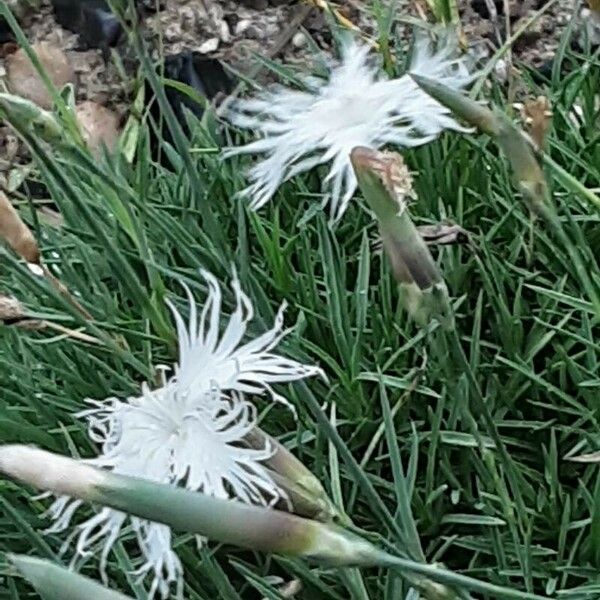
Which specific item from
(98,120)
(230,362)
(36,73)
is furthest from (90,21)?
(230,362)

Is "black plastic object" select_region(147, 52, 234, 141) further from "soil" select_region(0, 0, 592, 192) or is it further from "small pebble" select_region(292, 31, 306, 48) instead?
"small pebble" select_region(292, 31, 306, 48)

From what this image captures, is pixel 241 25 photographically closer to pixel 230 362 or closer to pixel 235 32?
pixel 235 32

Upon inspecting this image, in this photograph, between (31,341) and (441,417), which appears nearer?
(441,417)

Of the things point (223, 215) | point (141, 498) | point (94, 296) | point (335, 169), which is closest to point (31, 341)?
point (94, 296)

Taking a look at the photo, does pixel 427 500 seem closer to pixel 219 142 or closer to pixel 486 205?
pixel 486 205

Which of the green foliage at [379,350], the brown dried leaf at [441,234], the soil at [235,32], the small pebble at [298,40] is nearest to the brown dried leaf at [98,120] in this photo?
the soil at [235,32]
